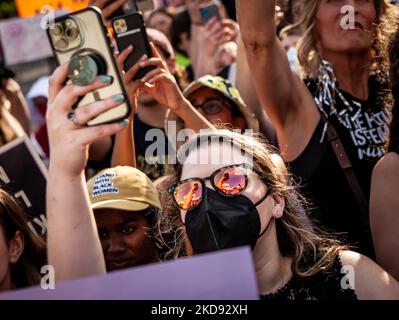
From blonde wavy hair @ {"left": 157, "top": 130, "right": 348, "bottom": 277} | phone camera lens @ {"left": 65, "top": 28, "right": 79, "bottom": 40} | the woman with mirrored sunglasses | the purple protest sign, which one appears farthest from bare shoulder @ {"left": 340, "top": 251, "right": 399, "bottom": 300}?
phone camera lens @ {"left": 65, "top": 28, "right": 79, "bottom": 40}

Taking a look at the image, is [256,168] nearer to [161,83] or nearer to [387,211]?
[387,211]

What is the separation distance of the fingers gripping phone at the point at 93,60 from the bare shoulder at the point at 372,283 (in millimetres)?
863

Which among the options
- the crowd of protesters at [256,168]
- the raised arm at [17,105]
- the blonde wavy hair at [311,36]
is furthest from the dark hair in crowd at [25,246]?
the raised arm at [17,105]

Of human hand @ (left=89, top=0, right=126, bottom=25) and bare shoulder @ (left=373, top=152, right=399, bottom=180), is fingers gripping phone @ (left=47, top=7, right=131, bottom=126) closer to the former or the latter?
bare shoulder @ (left=373, top=152, right=399, bottom=180)

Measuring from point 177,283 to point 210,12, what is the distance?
357 cm

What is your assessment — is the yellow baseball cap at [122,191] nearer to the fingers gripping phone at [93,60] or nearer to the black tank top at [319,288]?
the black tank top at [319,288]

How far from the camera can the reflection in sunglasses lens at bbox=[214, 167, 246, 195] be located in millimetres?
2141

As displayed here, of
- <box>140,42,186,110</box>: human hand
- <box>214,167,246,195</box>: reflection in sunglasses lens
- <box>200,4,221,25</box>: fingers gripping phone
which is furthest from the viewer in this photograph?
<box>200,4,221,25</box>: fingers gripping phone

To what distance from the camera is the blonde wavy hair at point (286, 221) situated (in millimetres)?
2209

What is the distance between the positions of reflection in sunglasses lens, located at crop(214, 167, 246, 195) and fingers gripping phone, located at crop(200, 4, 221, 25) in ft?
8.86

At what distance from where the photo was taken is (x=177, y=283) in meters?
1.37

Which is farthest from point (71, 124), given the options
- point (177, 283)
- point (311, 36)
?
point (311, 36)
